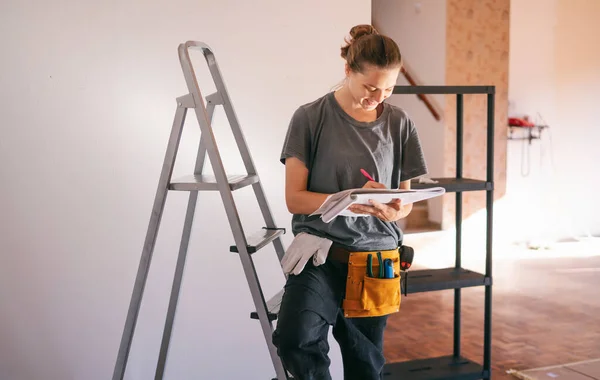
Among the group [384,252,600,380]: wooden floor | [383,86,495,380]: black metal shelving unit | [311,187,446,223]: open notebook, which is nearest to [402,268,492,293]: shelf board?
[383,86,495,380]: black metal shelving unit

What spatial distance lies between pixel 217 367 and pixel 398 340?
1.63 meters

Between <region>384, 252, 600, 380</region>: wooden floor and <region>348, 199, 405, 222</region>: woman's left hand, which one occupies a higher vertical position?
<region>348, 199, 405, 222</region>: woman's left hand

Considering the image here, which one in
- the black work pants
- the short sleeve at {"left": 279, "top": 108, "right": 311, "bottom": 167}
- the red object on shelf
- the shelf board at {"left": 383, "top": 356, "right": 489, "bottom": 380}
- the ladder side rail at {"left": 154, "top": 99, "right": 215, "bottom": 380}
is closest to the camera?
the black work pants

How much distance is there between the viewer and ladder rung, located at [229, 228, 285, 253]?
91.8 inches

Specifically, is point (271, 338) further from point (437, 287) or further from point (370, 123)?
point (437, 287)

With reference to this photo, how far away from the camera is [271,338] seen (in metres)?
2.26

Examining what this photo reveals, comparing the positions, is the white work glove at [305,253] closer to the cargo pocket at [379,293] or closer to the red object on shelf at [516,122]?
the cargo pocket at [379,293]

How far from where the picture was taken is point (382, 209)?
2.10 meters

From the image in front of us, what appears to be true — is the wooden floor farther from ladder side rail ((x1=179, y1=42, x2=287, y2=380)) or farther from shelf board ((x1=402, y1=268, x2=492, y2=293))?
ladder side rail ((x1=179, y1=42, x2=287, y2=380))

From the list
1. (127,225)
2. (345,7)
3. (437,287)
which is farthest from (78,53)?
(437,287)

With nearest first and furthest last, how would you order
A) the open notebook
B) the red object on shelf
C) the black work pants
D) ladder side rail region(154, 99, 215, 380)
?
the open notebook < the black work pants < ladder side rail region(154, 99, 215, 380) < the red object on shelf

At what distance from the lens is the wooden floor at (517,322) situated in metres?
4.09

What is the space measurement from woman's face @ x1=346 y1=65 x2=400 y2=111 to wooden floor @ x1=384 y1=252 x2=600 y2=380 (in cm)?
216

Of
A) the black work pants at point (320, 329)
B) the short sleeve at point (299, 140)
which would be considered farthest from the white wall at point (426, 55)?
the short sleeve at point (299, 140)
